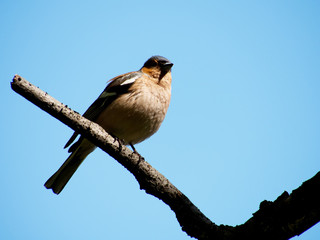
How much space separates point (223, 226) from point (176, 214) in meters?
0.66

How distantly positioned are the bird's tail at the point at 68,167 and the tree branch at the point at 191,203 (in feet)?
6.04

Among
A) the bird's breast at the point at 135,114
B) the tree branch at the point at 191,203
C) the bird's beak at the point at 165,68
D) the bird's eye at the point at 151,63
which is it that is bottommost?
the tree branch at the point at 191,203

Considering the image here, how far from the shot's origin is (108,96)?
20.5 ft

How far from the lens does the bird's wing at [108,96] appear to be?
611cm

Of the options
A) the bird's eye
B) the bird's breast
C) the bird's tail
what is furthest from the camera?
the bird's eye

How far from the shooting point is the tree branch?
336cm

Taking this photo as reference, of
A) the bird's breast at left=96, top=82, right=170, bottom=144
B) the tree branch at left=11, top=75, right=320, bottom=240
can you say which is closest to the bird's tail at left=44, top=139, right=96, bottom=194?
the bird's breast at left=96, top=82, right=170, bottom=144

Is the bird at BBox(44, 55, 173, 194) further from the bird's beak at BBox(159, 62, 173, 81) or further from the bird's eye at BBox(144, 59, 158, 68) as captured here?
the bird's eye at BBox(144, 59, 158, 68)

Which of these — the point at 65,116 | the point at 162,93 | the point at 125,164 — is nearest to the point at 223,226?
the point at 125,164

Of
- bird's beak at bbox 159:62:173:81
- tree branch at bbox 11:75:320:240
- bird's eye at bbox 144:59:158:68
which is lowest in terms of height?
tree branch at bbox 11:75:320:240

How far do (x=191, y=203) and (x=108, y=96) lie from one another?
9.36 ft

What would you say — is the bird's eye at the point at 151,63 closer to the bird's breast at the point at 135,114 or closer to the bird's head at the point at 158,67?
the bird's head at the point at 158,67

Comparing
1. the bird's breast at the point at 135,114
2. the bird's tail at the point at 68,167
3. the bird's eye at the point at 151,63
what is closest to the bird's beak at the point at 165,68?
the bird's eye at the point at 151,63

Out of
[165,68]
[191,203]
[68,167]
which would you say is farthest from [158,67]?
[191,203]
